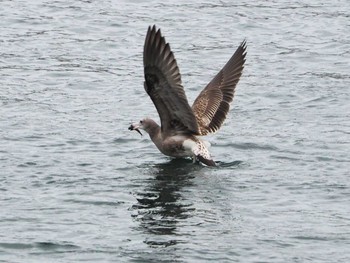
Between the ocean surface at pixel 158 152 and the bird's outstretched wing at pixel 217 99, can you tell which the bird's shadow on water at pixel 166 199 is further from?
the bird's outstretched wing at pixel 217 99

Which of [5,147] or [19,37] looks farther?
[19,37]

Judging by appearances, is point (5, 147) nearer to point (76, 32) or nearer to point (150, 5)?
point (76, 32)

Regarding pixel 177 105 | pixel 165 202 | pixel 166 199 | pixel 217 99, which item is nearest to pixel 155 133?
pixel 177 105

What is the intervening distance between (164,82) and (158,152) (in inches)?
68.8

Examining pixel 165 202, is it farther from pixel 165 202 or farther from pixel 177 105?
pixel 177 105

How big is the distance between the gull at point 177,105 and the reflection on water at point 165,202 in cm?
25

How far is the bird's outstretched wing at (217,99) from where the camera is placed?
1575cm

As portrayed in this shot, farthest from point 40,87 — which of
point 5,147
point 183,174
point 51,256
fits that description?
point 51,256

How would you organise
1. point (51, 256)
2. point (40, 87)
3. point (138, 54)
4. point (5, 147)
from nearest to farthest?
point (51, 256)
point (5, 147)
point (40, 87)
point (138, 54)

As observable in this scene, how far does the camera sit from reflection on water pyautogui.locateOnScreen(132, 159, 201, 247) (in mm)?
12188

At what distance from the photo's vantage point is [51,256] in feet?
37.8

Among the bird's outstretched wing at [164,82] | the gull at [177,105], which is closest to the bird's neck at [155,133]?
the gull at [177,105]

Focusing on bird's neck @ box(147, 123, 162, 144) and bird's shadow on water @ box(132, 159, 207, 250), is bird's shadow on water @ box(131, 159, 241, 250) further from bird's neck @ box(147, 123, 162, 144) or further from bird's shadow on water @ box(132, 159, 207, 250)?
bird's neck @ box(147, 123, 162, 144)

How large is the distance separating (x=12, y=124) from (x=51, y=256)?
5118 mm
